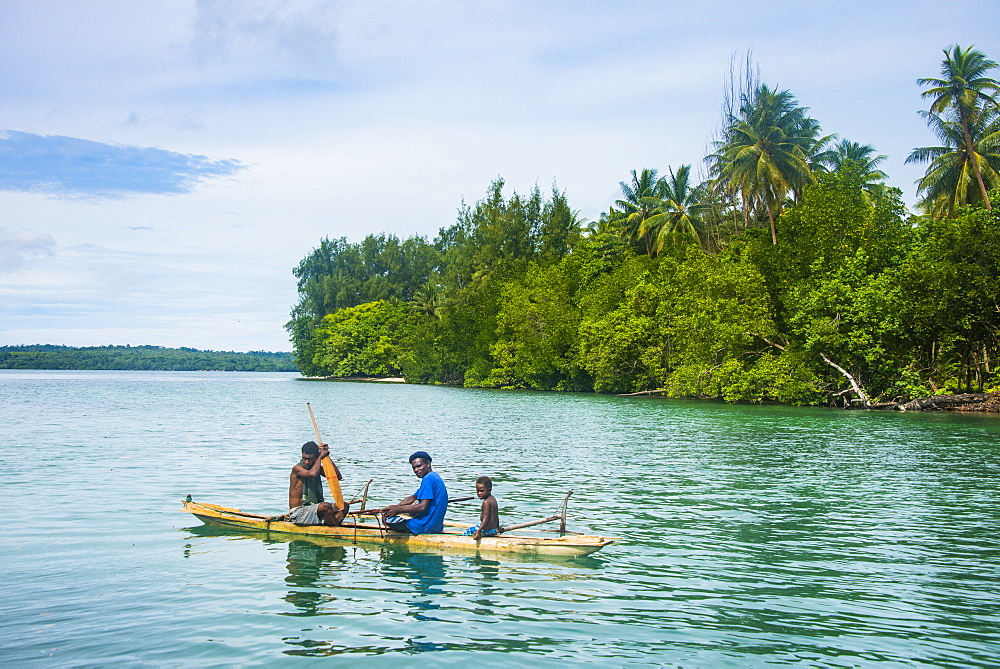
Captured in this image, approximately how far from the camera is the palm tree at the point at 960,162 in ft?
149

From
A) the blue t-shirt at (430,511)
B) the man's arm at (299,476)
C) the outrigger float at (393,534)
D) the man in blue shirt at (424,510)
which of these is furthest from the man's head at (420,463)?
the man's arm at (299,476)

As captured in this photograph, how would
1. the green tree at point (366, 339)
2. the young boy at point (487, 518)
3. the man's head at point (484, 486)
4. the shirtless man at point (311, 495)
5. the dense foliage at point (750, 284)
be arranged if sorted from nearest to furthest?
the man's head at point (484, 486) < the young boy at point (487, 518) < the shirtless man at point (311, 495) < the dense foliage at point (750, 284) < the green tree at point (366, 339)

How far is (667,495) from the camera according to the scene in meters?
17.3

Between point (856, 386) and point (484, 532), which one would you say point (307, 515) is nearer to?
point (484, 532)

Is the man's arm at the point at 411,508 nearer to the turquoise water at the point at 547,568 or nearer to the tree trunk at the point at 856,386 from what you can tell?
the turquoise water at the point at 547,568

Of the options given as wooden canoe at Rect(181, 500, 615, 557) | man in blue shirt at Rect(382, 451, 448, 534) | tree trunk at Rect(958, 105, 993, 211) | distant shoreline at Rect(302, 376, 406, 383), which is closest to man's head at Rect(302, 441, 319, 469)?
wooden canoe at Rect(181, 500, 615, 557)

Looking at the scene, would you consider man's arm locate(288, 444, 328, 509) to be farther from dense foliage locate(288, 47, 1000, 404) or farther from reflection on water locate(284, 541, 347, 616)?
dense foliage locate(288, 47, 1000, 404)

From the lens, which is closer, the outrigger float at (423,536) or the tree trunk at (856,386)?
the outrigger float at (423,536)

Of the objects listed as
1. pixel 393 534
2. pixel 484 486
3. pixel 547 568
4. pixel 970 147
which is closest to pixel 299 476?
pixel 393 534

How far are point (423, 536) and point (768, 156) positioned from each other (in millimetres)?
48693

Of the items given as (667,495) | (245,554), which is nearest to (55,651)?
(245,554)

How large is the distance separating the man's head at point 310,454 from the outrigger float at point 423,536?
3.34 ft

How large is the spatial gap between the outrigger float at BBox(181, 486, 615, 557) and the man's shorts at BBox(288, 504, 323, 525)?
81 mm

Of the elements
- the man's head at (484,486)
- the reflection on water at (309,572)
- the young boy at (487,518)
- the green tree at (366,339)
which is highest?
the green tree at (366,339)
